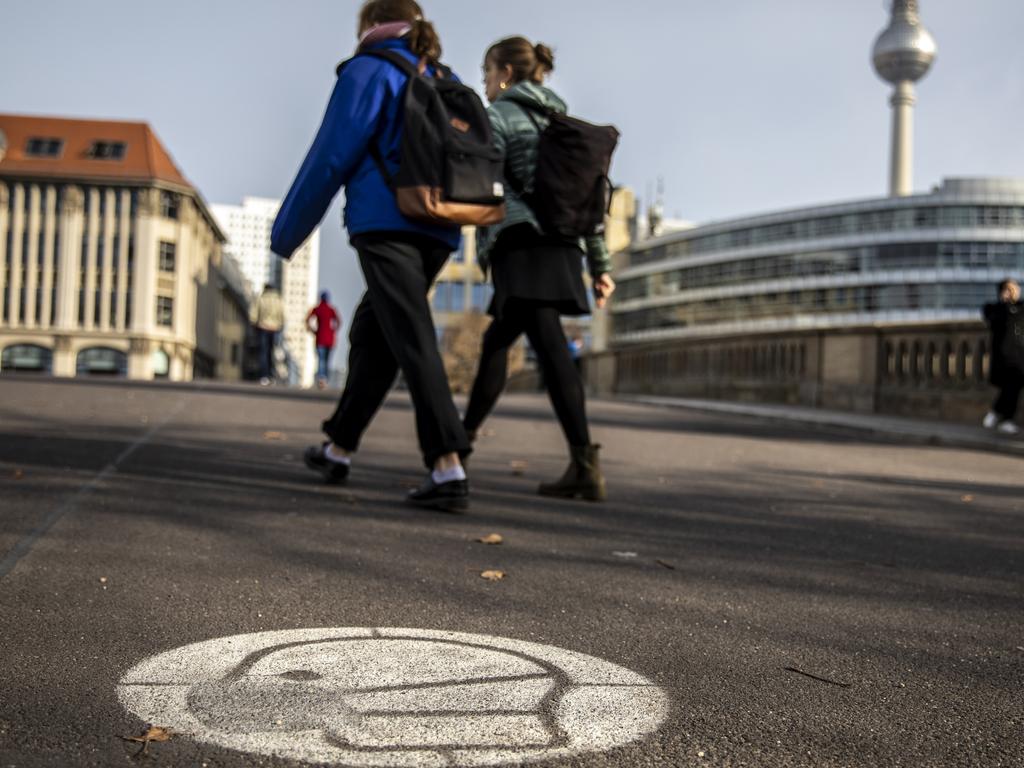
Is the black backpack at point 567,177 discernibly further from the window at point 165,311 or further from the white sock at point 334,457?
the window at point 165,311

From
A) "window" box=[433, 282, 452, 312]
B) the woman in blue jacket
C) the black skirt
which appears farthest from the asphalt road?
"window" box=[433, 282, 452, 312]

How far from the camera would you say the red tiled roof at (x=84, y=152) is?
8119 cm

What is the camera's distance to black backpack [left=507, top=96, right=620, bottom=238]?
5.70m

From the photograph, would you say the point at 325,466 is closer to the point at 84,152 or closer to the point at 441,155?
the point at 441,155

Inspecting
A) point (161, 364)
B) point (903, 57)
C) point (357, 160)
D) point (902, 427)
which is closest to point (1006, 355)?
point (902, 427)

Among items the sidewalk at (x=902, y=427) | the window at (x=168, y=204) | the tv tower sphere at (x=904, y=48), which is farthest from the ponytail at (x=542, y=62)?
the tv tower sphere at (x=904, y=48)

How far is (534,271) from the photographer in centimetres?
581

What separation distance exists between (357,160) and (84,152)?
279ft

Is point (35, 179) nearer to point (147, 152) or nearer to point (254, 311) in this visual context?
point (147, 152)

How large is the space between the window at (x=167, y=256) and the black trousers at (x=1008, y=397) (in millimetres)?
77926

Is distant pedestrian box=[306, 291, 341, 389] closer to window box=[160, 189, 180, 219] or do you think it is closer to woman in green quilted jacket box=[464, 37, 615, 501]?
woman in green quilted jacket box=[464, 37, 615, 501]

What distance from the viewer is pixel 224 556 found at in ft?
12.5

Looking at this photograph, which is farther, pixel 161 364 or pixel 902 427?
pixel 161 364

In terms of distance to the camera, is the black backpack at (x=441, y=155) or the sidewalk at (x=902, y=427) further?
the sidewalk at (x=902, y=427)
